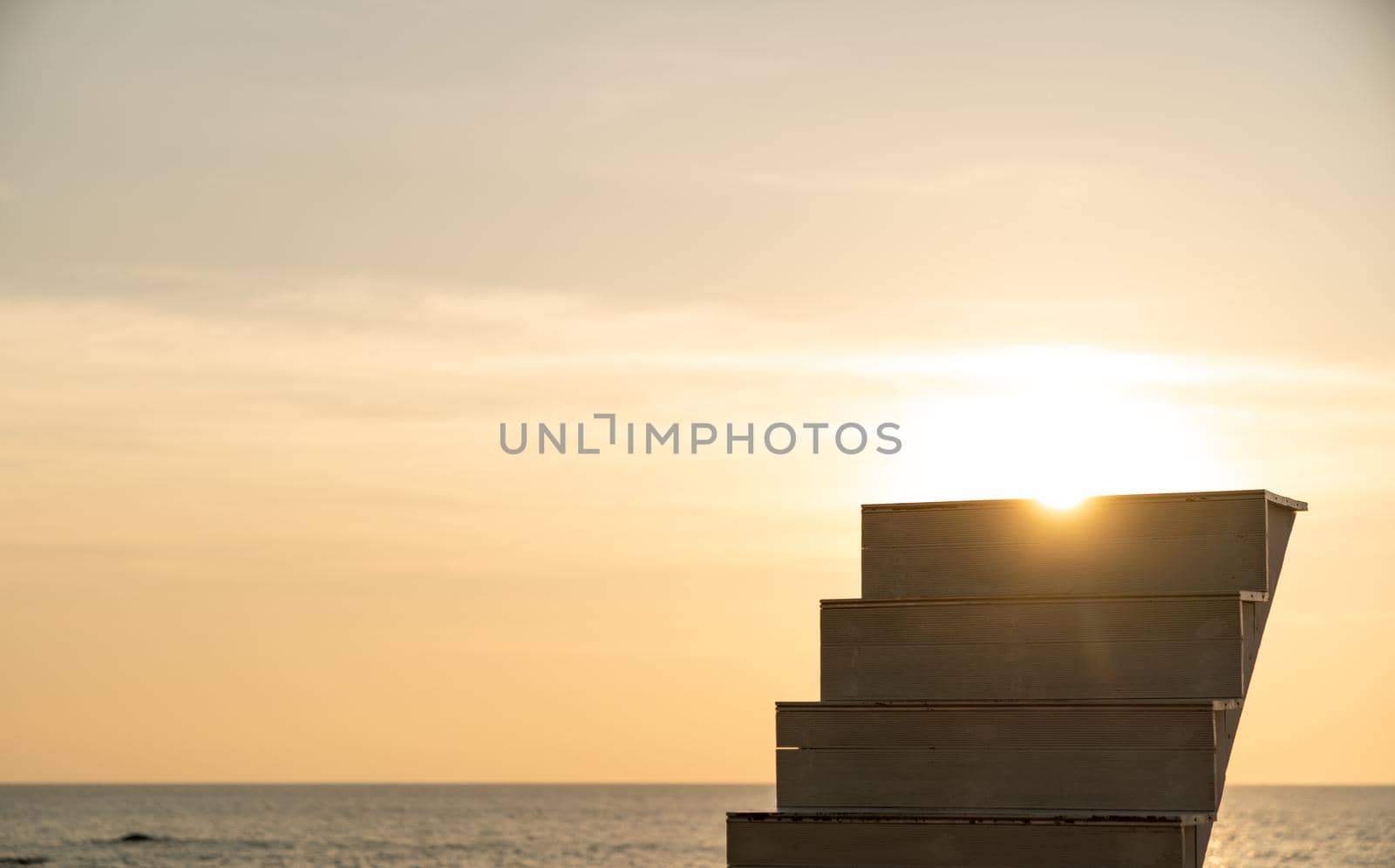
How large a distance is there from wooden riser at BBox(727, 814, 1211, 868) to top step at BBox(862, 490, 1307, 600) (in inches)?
103

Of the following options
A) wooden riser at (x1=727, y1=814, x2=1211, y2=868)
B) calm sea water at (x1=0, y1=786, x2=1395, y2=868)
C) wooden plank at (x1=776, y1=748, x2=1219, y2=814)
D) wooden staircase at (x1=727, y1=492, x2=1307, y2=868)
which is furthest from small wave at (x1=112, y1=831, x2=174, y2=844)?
wooden staircase at (x1=727, y1=492, x2=1307, y2=868)

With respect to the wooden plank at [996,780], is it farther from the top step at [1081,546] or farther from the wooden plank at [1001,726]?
the top step at [1081,546]

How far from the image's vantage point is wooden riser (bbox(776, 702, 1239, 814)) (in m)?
22.2

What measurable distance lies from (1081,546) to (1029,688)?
1.73 meters

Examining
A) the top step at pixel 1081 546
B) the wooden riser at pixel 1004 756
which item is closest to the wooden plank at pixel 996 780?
the wooden riser at pixel 1004 756

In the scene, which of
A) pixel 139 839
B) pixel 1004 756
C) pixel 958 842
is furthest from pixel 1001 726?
pixel 139 839

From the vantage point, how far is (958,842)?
2272 centimetres

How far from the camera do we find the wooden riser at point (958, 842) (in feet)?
72.1

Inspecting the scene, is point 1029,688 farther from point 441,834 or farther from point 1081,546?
point 441,834

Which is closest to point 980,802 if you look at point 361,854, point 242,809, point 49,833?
point 361,854

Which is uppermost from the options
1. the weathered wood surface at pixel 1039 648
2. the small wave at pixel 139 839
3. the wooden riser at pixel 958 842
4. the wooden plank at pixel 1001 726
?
the weathered wood surface at pixel 1039 648

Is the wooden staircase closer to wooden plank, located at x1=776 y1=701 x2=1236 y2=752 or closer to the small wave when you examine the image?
wooden plank, located at x1=776 y1=701 x2=1236 y2=752

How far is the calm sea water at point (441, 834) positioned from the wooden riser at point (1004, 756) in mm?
81534

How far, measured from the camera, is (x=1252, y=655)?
2291 centimetres
